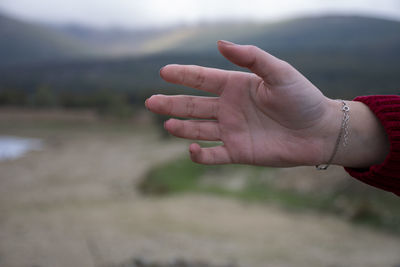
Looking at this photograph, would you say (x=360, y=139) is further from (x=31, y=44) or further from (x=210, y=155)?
(x=31, y=44)

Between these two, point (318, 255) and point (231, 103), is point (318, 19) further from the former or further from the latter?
point (231, 103)

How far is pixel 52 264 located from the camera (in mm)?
4055

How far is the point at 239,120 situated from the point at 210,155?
0.30 m

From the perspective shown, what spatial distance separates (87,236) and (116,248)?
0.86 meters

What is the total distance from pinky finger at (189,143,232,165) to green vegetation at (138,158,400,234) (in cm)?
661

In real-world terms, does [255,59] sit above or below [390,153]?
above

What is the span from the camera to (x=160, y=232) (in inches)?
265

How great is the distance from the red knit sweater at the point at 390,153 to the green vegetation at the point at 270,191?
20.1ft

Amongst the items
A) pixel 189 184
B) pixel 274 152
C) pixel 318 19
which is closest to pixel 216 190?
pixel 189 184

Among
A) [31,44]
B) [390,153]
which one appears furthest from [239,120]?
[31,44]

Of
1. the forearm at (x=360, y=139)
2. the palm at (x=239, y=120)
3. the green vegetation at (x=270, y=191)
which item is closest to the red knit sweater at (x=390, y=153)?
the forearm at (x=360, y=139)

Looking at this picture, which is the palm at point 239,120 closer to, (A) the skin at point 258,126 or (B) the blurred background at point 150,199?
(A) the skin at point 258,126

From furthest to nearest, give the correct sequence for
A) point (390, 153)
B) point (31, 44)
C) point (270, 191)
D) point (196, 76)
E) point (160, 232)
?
point (31, 44) < point (270, 191) < point (160, 232) < point (196, 76) < point (390, 153)

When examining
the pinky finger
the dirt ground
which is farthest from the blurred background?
the pinky finger
